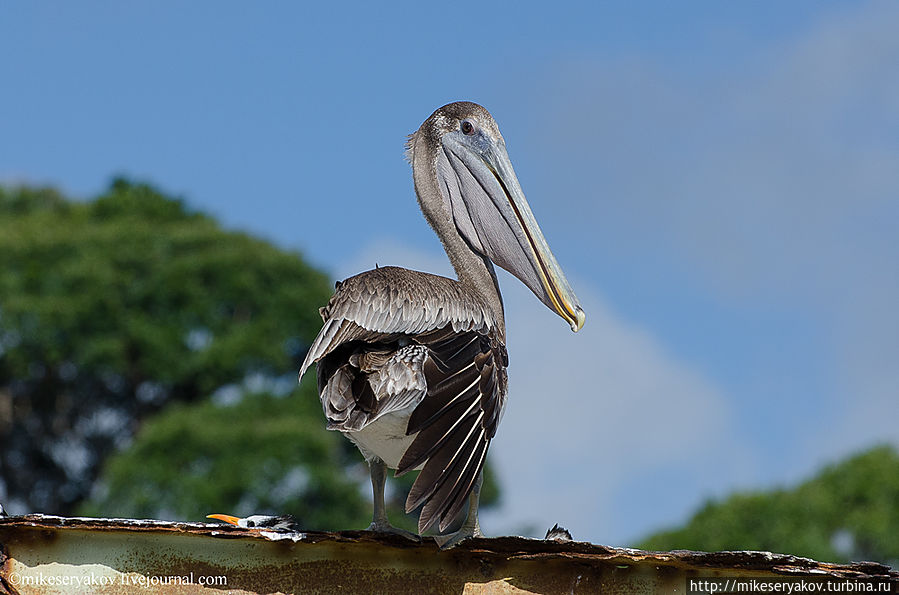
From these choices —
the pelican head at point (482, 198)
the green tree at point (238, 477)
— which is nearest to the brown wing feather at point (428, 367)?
the pelican head at point (482, 198)

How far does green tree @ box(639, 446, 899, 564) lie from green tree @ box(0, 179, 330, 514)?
30.2 feet

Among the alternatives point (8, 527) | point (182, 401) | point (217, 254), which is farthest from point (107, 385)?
point (8, 527)

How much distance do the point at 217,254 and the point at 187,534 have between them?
79.3 ft

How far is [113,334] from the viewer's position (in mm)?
26969

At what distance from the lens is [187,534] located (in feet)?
12.8

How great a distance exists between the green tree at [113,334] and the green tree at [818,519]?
922cm

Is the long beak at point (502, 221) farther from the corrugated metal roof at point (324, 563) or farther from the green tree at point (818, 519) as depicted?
the green tree at point (818, 519)

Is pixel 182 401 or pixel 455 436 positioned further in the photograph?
pixel 182 401

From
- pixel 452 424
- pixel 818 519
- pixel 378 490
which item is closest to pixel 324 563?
pixel 452 424

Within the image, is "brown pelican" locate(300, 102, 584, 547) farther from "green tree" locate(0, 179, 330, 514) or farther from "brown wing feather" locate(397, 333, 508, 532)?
"green tree" locate(0, 179, 330, 514)

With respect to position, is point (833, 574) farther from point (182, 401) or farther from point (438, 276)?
point (182, 401)

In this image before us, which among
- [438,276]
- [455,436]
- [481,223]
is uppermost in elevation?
[481,223]

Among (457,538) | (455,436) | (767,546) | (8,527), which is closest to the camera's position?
(8,527)

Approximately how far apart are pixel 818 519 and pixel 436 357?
2291 centimetres
